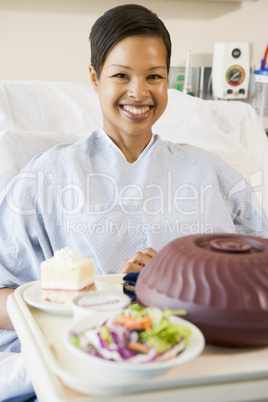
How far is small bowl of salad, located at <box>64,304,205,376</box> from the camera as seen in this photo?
67 centimetres

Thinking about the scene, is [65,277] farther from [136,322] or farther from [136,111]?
[136,111]

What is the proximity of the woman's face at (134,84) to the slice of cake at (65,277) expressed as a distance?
0.65 m

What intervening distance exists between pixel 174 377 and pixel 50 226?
0.85m

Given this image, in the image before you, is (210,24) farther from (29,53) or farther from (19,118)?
(19,118)

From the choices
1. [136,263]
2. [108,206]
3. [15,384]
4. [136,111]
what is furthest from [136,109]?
[15,384]

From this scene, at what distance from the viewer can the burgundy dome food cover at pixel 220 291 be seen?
2.50 feet

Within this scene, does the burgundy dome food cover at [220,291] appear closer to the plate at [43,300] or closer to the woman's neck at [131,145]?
the plate at [43,300]

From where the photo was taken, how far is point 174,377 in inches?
27.2

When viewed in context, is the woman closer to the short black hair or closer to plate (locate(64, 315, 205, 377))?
the short black hair

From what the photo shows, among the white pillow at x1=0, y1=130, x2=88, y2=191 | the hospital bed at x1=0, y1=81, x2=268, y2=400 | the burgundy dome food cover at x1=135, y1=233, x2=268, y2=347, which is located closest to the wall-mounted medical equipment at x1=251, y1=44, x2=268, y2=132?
the hospital bed at x1=0, y1=81, x2=268, y2=400

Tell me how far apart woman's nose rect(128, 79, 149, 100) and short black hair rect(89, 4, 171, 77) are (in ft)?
0.38

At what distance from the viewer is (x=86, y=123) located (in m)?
2.15

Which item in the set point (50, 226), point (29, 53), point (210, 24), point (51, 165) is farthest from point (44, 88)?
point (210, 24)

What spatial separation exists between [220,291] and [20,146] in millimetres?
1213
